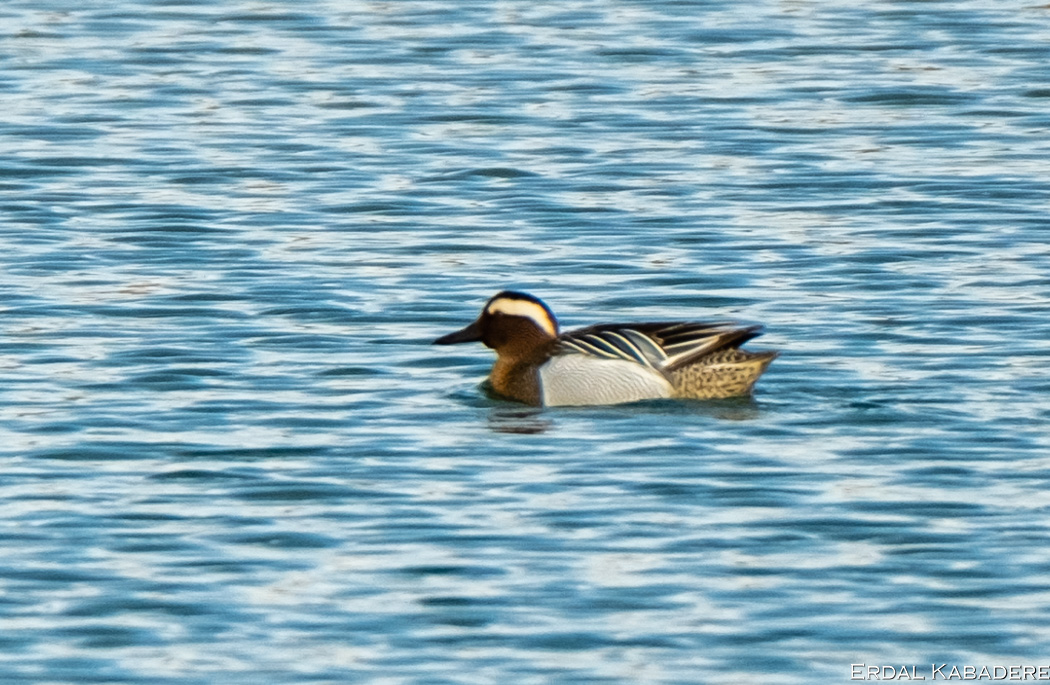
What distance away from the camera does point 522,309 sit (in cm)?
1259

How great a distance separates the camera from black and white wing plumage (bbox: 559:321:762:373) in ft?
39.8

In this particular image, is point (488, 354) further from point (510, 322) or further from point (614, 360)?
point (614, 360)

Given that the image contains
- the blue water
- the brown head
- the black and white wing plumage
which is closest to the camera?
the blue water

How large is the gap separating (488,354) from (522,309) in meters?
1.30

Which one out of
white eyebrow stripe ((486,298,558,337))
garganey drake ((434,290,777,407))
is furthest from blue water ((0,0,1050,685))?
white eyebrow stripe ((486,298,558,337))

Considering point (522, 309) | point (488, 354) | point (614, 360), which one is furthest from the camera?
point (488, 354)

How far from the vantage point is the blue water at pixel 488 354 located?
8.79 meters

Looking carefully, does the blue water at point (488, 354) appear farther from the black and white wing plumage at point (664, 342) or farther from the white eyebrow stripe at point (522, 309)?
the white eyebrow stripe at point (522, 309)

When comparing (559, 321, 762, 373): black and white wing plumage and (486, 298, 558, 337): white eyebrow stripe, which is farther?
(486, 298, 558, 337): white eyebrow stripe

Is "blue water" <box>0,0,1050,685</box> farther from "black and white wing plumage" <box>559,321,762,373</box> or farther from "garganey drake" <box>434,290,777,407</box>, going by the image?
"black and white wing plumage" <box>559,321,762,373</box>

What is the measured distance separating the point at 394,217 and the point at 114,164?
283 centimetres

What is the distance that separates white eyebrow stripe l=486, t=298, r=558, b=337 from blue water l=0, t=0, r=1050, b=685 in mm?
411

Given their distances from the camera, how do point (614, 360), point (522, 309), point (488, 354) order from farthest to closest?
point (488, 354) < point (522, 309) < point (614, 360)

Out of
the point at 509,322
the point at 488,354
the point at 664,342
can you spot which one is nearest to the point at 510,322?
the point at 509,322
